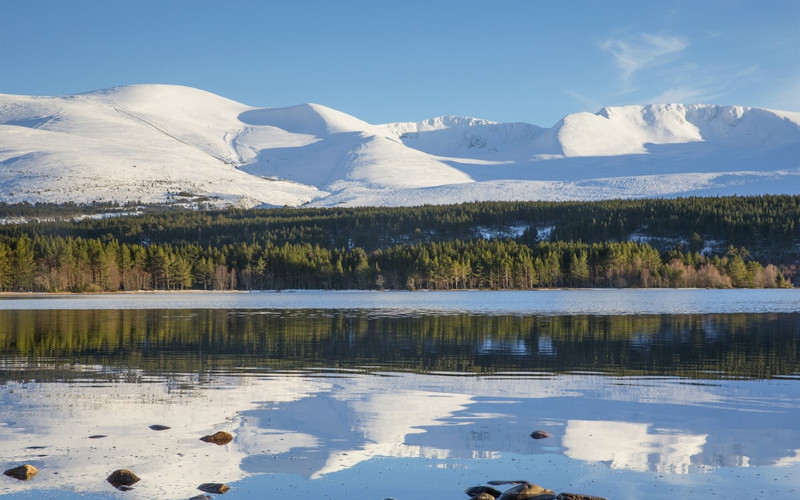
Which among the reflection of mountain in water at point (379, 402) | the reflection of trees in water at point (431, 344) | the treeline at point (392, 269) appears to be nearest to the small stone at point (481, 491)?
the reflection of mountain in water at point (379, 402)

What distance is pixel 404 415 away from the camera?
2356 cm

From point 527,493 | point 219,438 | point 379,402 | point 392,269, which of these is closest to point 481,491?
point 527,493

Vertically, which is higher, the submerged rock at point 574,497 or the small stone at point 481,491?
the submerged rock at point 574,497

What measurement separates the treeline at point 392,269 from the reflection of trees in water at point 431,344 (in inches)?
3899

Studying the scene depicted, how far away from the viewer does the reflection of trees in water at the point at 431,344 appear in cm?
Result: 3462

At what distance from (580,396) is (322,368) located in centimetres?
1186

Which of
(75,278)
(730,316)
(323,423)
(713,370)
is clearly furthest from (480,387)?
(75,278)

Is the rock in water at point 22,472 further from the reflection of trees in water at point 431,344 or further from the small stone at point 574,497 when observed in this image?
the reflection of trees in water at point 431,344

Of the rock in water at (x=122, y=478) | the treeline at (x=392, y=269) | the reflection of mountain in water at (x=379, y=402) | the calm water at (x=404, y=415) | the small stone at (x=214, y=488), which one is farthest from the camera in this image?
the treeline at (x=392, y=269)

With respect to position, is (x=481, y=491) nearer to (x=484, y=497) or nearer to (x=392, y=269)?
(x=484, y=497)

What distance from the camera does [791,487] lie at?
1645 centimetres

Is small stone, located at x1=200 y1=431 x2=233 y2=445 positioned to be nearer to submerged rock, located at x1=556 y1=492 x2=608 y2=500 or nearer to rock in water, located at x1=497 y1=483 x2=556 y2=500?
rock in water, located at x1=497 y1=483 x2=556 y2=500

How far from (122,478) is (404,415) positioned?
8.95 metres

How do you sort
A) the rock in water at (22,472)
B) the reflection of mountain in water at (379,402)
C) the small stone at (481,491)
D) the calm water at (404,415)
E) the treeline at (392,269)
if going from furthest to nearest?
the treeline at (392,269), the reflection of mountain in water at (379,402), the calm water at (404,415), the rock in water at (22,472), the small stone at (481,491)
